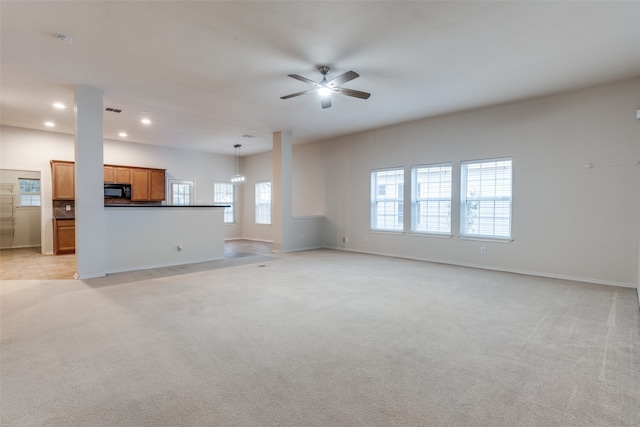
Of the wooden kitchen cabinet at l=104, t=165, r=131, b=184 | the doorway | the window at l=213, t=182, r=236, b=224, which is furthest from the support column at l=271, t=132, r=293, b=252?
the doorway

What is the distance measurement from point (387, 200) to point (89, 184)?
18.4 ft

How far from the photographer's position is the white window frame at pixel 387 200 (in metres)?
7.17

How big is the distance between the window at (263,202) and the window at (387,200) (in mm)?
3995

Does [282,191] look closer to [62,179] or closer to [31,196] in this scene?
[62,179]

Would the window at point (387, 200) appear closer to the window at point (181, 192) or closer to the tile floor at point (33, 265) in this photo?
the window at point (181, 192)

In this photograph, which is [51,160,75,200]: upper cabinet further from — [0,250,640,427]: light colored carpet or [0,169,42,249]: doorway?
[0,250,640,427]: light colored carpet

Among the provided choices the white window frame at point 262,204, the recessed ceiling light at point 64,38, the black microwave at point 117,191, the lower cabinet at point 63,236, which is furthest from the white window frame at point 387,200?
the lower cabinet at point 63,236

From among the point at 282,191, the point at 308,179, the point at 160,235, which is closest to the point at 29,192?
the point at 160,235

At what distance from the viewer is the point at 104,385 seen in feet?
6.84

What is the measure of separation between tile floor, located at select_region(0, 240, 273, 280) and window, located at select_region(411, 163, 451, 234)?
359 centimetres

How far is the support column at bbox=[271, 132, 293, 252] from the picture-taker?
7824mm

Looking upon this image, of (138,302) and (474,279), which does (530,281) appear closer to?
(474,279)

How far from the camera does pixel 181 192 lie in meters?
9.84

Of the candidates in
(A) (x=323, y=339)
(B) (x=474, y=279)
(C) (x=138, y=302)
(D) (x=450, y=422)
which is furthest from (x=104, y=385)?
(B) (x=474, y=279)
